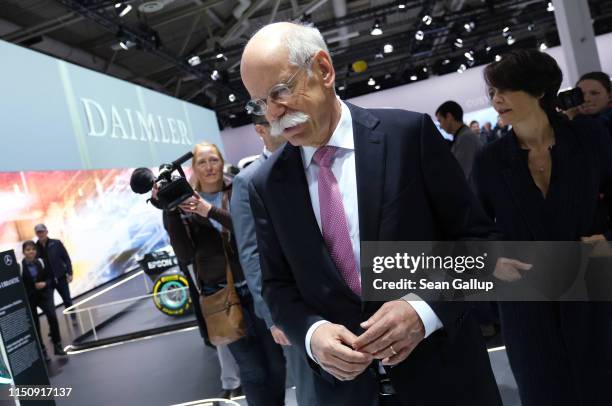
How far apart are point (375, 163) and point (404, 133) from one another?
0.10 metres

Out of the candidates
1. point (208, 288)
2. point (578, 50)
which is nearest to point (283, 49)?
point (208, 288)

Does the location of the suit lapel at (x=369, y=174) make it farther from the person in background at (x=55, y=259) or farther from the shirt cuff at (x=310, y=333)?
the person in background at (x=55, y=259)

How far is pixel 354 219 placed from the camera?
1280mm

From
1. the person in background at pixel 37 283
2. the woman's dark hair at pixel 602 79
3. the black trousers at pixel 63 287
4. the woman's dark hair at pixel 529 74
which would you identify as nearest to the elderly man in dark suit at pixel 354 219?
the woman's dark hair at pixel 529 74

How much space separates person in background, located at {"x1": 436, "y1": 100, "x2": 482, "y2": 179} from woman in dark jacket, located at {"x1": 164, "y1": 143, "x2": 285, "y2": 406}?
223cm

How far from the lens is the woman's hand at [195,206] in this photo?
2.73m

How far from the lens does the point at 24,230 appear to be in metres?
9.09

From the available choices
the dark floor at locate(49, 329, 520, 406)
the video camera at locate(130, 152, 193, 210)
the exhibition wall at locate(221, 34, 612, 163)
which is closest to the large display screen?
the dark floor at locate(49, 329, 520, 406)

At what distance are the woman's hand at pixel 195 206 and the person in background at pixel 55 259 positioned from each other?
5.17 meters

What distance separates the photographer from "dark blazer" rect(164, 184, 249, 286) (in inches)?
115

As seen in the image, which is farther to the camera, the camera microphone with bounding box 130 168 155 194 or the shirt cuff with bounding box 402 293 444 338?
the camera microphone with bounding box 130 168 155 194

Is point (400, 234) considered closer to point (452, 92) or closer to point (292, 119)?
point (292, 119)

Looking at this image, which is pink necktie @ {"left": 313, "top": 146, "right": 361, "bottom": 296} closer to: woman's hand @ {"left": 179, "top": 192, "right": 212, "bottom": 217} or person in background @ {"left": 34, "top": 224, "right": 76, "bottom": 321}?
woman's hand @ {"left": 179, "top": 192, "right": 212, "bottom": 217}

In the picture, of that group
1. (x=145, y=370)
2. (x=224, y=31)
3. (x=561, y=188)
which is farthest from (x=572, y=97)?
(x=224, y=31)
